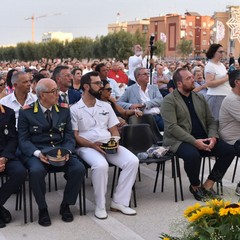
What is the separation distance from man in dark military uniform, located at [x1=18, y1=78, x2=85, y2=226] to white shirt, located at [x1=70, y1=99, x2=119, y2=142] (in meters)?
0.19

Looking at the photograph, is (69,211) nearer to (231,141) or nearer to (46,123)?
(46,123)

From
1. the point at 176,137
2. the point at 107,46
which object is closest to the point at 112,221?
the point at 176,137

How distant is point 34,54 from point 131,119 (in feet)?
241

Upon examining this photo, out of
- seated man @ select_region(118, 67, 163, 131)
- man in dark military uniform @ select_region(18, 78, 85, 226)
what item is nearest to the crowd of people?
man in dark military uniform @ select_region(18, 78, 85, 226)

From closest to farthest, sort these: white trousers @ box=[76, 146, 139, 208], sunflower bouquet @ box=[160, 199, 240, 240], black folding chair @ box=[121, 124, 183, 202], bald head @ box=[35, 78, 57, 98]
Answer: sunflower bouquet @ box=[160, 199, 240, 240]
white trousers @ box=[76, 146, 139, 208]
bald head @ box=[35, 78, 57, 98]
black folding chair @ box=[121, 124, 183, 202]

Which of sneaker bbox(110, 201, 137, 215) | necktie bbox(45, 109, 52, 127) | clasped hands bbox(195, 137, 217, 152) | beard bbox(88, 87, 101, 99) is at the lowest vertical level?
sneaker bbox(110, 201, 137, 215)

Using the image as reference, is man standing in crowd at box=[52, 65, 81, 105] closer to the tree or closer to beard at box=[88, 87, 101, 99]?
beard at box=[88, 87, 101, 99]

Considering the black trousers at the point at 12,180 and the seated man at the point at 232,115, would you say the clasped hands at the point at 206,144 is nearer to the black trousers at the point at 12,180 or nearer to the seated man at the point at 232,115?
the seated man at the point at 232,115

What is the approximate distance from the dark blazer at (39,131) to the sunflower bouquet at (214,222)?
230cm

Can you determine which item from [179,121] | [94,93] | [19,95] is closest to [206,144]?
[179,121]

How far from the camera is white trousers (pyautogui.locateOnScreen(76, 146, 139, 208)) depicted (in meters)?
4.68

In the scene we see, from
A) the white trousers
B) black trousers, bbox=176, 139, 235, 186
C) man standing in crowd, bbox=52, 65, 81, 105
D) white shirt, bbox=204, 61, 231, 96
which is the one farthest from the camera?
white shirt, bbox=204, 61, 231, 96

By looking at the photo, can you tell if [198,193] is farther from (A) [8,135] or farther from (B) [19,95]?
(B) [19,95]

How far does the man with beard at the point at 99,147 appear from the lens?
4.70 meters
